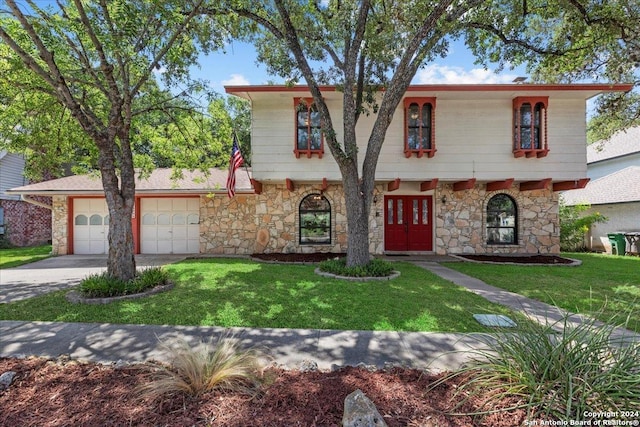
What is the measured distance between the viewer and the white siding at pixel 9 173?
1558 cm

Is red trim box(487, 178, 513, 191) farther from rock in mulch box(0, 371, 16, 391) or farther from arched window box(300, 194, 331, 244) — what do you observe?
rock in mulch box(0, 371, 16, 391)

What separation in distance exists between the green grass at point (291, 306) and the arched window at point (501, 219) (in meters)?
5.87

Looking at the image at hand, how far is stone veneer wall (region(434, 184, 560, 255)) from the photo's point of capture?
1102cm

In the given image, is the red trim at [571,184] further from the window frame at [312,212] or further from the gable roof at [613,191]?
the window frame at [312,212]

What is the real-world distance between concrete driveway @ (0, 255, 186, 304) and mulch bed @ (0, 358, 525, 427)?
15.0ft

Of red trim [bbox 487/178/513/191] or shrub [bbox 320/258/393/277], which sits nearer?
shrub [bbox 320/258/393/277]

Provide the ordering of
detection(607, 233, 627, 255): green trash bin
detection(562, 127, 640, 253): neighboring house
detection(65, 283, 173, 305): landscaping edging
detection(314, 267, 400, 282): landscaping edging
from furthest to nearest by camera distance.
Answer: detection(562, 127, 640, 253): neighboring house < detection(607, 233, 627, 255): green trash bin < detection(314, 267, 400, 282): landscaping edging < detection(65, 283, 173, 305): landscaping edging

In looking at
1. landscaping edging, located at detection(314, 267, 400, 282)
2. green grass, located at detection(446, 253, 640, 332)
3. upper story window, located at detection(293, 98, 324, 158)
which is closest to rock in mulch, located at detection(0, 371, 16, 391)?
landscaping edging, located at detection(314, 267, 400, 282)

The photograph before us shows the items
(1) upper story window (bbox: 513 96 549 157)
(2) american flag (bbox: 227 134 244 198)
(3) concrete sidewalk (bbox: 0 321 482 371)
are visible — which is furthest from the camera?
(1) upper story window (bbox: 513 96 549 157)

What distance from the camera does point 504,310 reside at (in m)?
4.72

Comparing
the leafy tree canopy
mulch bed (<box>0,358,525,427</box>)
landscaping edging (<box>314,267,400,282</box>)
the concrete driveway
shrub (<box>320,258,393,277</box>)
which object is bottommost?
the concrete driveway

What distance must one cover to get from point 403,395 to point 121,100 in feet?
22.1

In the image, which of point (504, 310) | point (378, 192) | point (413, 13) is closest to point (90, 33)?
point (413, 13)

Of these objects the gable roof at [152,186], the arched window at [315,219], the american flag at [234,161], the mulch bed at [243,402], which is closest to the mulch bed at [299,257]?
the arched window at [315,219]
